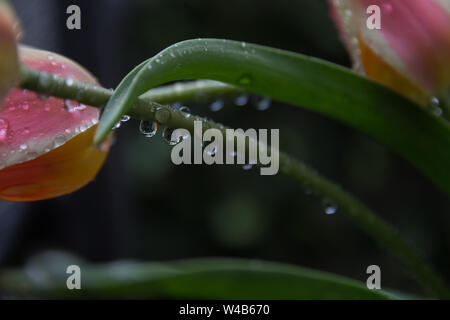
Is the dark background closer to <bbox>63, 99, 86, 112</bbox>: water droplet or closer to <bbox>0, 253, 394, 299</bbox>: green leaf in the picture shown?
<bbox>0, 253, 394, 299</bbox>: green leaf

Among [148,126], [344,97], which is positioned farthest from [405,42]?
[148,126]

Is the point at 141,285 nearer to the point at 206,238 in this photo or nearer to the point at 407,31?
the point at 407,31

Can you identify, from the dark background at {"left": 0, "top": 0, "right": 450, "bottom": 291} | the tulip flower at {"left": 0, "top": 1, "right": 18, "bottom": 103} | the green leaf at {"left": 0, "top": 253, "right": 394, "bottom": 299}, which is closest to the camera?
the tulip flower at {"left": 0, "top": 1, "right": 18, "bottom": 103}

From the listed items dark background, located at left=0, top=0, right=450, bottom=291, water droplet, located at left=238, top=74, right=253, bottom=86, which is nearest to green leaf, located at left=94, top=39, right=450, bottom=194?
water droplet, located at left=238, top=74, right=253, bottom=86

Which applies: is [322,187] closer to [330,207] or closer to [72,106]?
[330,207]
